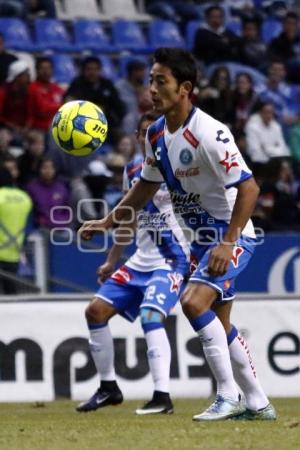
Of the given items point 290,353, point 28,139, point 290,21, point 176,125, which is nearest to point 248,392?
point 176,125

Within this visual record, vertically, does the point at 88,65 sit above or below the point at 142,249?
above

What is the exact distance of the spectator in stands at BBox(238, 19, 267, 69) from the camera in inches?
789

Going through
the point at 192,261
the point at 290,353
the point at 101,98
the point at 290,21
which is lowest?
the point at 290,353

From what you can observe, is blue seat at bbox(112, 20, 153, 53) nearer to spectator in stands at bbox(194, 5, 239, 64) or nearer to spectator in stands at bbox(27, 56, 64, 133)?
spectator in stands at bbox(194, 5, 239, 64)

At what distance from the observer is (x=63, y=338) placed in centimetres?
1152

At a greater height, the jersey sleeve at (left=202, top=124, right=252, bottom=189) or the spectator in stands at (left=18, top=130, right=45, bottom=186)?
the spectator in stands at (left=18, top=130, right=45, bottom=186)

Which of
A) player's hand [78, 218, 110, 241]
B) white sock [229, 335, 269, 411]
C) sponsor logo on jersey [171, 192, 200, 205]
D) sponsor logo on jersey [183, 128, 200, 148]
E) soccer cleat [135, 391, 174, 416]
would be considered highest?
sponsor logo on jersey [183, 128, 200, 148]

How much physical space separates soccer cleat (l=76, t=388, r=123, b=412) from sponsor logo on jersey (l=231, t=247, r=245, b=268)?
1964mm

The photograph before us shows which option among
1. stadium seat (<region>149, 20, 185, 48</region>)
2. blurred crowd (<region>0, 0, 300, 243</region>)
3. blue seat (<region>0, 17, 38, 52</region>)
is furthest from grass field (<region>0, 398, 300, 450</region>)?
stadium seat (<region>149, 20, 185, 48</region>)

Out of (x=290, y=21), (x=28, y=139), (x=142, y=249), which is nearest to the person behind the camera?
(x=142, y=249)

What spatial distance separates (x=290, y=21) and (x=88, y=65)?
4796mm

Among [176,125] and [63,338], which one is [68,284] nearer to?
[63,338]

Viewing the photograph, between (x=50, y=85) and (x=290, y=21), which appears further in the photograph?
(x=290, y=21)

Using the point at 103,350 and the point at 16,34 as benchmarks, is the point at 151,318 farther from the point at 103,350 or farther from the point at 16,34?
the point at 16,34
